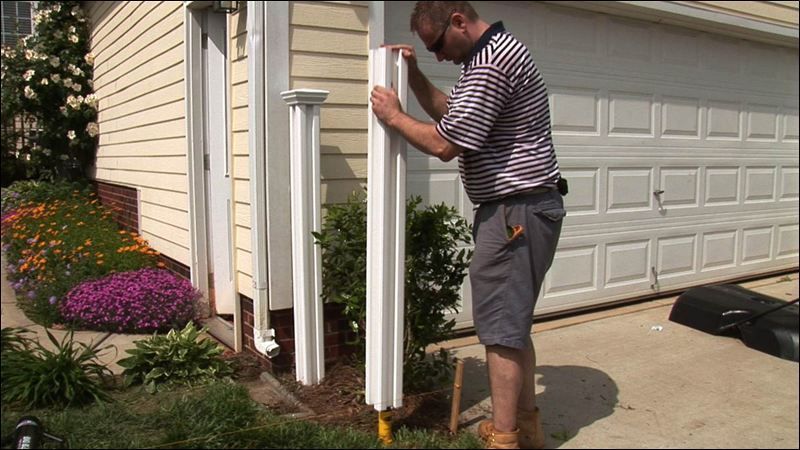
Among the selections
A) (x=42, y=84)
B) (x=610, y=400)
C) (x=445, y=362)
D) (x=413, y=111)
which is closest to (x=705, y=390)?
(x=610, y=400)

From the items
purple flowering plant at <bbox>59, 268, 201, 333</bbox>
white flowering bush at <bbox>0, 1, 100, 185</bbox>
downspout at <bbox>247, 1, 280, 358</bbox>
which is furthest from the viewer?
white flowering bush at <bbox>0, 1, 100, 185</bbox>

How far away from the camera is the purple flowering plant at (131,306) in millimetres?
4828

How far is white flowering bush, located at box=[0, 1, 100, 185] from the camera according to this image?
8.83 m

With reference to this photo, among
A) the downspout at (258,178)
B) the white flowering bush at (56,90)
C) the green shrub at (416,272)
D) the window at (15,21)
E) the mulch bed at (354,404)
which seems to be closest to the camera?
the mulch bed at (354,404)

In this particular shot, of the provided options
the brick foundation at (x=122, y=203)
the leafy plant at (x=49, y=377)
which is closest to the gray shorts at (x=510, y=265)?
the leafy plant at (x=49, y=377)

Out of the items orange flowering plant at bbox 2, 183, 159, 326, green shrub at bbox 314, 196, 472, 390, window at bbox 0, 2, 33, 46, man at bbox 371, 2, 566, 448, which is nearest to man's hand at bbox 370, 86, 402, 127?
man at bbox 371, 2, 566, 448

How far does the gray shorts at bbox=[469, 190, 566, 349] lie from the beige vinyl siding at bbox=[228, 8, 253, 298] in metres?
1.74

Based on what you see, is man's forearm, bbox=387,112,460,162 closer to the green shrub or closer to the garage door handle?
the green shrub

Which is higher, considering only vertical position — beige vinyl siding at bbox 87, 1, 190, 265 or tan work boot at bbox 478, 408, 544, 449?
beige vinyl siding at bbox 87, 1, 190, 265

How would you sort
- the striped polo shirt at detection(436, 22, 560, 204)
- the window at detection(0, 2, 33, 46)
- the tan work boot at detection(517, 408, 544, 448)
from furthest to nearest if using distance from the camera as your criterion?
the window at detection(0, 2, 33, 46) < the tan work boot at detection(517, 408, 544, 448) < the striped polo shirt at detection(436, 22, 560, 204)

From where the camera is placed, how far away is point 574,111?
202 inches

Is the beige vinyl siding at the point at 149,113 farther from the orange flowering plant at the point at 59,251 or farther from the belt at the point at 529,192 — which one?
the belt at the point at 529,192

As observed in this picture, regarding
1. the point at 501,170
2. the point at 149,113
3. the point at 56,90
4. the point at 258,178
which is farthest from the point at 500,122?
the point at 56,90

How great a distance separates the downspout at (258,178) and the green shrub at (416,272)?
0.43 meters
